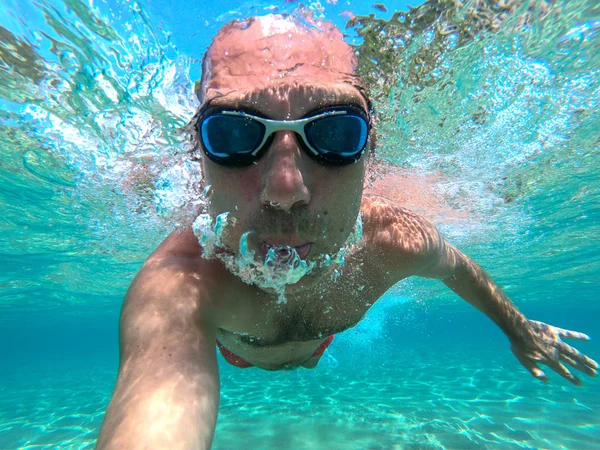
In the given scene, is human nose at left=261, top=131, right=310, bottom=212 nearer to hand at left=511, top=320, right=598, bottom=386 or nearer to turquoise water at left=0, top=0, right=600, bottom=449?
turquoise water at left=0, top=0, right=600, bottom=449

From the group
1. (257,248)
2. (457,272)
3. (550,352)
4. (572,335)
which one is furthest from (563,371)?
(257,248)

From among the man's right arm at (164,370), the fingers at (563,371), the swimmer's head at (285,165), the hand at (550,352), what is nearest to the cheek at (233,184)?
the swimmer's head at (285,165)

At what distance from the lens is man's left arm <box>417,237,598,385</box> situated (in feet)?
14.4

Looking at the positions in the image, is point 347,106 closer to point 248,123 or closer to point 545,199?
point 248,123

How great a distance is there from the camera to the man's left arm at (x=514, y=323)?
173 inches

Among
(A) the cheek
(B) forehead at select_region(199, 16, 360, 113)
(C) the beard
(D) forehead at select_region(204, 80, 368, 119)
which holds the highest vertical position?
(B) forehead at select_region(199, 16, 360, 113)

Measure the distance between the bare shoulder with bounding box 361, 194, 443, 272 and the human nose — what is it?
1.75 m

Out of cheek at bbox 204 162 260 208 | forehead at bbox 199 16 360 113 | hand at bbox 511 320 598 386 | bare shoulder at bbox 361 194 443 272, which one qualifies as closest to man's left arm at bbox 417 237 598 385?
hand at bbox 511 320 598 386

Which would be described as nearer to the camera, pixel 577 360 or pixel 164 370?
pixel 164 370

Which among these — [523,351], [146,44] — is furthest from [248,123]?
[523,351]

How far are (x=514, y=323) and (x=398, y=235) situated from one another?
2121 mm

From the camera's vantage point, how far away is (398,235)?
4.01 meters

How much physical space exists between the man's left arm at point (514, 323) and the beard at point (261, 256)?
238cm

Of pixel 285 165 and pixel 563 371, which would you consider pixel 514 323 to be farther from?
pixel 285 165
